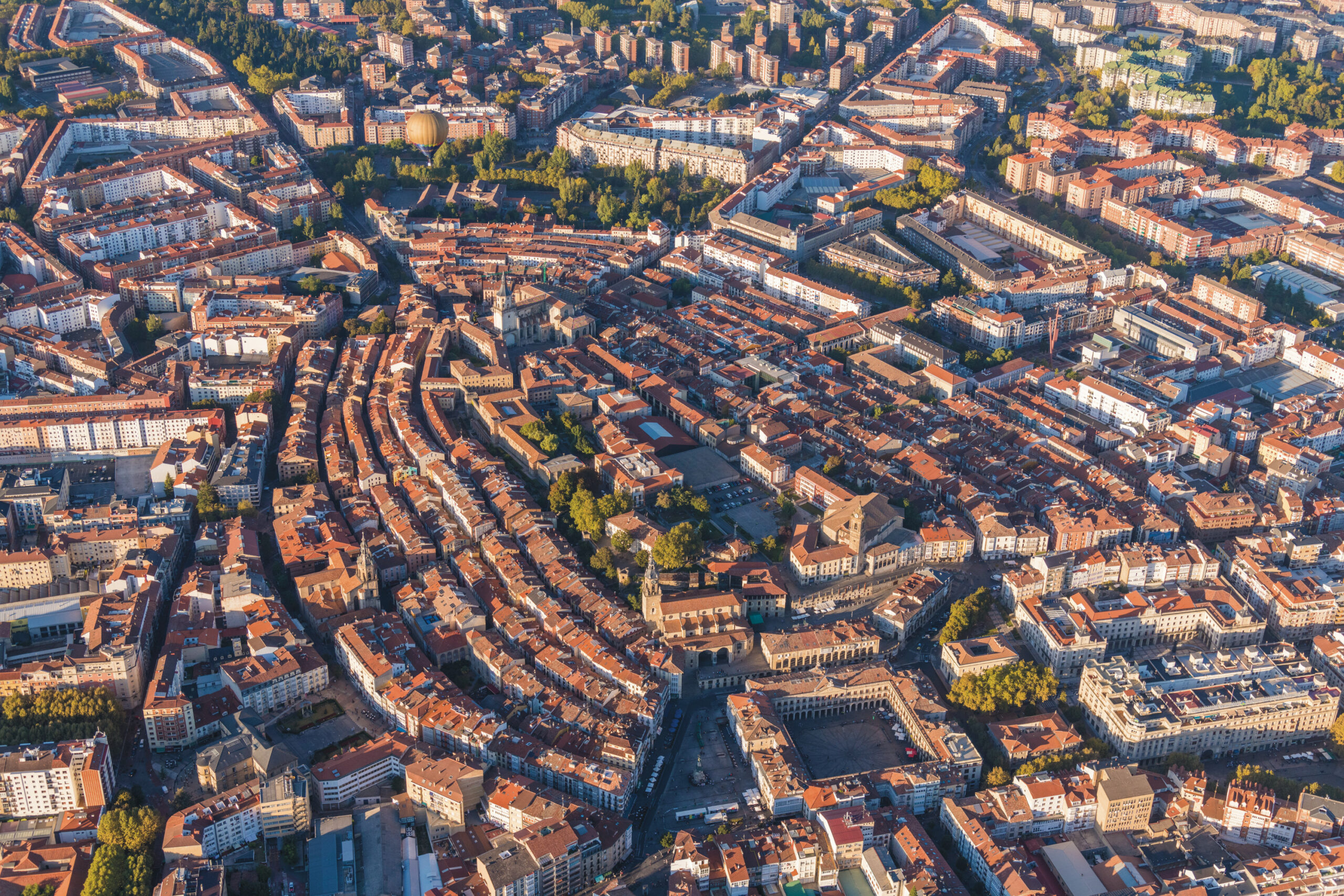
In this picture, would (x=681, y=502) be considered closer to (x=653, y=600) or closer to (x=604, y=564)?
(x=604, y=564)

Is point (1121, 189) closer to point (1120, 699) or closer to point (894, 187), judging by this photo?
point (894, 187)

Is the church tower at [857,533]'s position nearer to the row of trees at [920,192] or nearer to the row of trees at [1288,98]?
the row of trees at [920,192]

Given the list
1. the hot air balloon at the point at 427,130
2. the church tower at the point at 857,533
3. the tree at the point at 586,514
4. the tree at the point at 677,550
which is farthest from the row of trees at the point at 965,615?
the hot air balloon at the point at 427,130

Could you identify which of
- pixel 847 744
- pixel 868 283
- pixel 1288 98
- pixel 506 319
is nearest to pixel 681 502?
pixel 847 744

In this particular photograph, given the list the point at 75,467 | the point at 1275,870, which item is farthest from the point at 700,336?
the point at 1275,870

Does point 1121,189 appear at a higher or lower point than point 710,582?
higher

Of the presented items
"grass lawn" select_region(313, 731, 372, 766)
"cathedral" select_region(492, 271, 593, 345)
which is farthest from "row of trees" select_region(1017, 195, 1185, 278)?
"grass lawn" select_region(313, 731, 372, 766)

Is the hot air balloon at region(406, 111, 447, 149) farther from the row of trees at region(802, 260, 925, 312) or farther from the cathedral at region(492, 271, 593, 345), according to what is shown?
the row of trees at region(802, 260, 925, 312)
